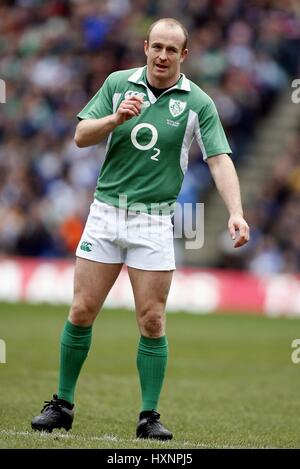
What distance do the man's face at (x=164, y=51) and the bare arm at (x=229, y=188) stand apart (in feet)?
2.08

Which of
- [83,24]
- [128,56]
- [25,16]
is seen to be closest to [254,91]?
[128,56]

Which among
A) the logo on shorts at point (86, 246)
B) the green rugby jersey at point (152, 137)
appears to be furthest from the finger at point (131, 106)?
the logo on shorts at point (86, 246)

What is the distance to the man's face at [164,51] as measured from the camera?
6793 mm

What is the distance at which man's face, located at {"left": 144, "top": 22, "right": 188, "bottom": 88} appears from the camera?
6793mm

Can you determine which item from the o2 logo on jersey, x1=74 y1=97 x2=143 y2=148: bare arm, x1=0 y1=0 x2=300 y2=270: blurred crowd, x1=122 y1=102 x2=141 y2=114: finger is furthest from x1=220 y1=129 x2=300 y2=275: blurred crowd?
x1=122 y1=102 x2=141 y2=114: finger

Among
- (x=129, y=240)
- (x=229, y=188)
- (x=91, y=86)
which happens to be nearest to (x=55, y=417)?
(x=129, y=240)

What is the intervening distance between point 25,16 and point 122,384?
15.3 metres

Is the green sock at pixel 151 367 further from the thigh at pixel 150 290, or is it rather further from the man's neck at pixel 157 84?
the man's neck at pixel 157 84

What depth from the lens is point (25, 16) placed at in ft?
78.1

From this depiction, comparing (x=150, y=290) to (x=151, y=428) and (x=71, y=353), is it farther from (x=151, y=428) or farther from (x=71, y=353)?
(x=151, y=428)

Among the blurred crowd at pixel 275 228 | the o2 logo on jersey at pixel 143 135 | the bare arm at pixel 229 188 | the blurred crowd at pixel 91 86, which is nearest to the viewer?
the bare arm at pixel 229 188

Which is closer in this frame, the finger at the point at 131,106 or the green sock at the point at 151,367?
the finger at the point at 131,106

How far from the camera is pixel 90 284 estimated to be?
695 centimetres
